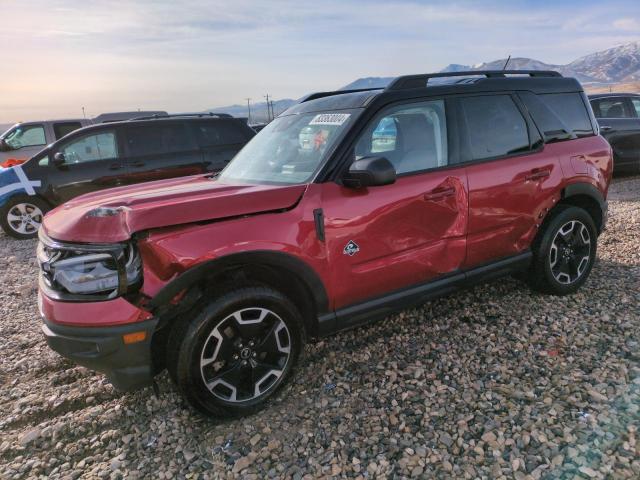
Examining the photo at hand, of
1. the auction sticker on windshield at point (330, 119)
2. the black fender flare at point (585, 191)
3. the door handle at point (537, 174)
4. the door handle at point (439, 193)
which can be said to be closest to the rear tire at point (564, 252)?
the black fender flare at point (585, 191)

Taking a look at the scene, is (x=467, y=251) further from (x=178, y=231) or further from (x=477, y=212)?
(x=178, y=231)

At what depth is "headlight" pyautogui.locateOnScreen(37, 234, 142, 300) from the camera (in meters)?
2.28

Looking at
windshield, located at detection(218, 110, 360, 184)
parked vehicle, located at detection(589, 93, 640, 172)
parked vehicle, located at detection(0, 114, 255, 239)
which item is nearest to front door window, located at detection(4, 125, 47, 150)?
parked vehicle, located at detection(0, 114, 255, 239)

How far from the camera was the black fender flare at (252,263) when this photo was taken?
91.0 inches

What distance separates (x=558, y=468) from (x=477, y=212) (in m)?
1.71

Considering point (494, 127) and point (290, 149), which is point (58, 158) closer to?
point (290, 149)

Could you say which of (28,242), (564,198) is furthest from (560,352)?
(28,242)

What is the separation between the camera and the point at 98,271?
7.55 ft

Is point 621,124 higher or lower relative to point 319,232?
higher

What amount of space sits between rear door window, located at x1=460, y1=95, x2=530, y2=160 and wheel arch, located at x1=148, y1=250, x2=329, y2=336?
5.22ft

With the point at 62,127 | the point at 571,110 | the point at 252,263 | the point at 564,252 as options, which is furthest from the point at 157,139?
the point at 564,252

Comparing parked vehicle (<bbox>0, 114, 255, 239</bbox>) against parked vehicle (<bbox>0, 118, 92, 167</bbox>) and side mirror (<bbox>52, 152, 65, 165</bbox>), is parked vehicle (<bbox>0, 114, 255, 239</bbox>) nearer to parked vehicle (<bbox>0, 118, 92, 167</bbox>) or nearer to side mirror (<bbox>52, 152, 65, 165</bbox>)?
side mirror (<bbox>52, 152, 65, 165</bbox>)

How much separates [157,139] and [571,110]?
623 centimetres

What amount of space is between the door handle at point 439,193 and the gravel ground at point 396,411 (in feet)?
3.57
